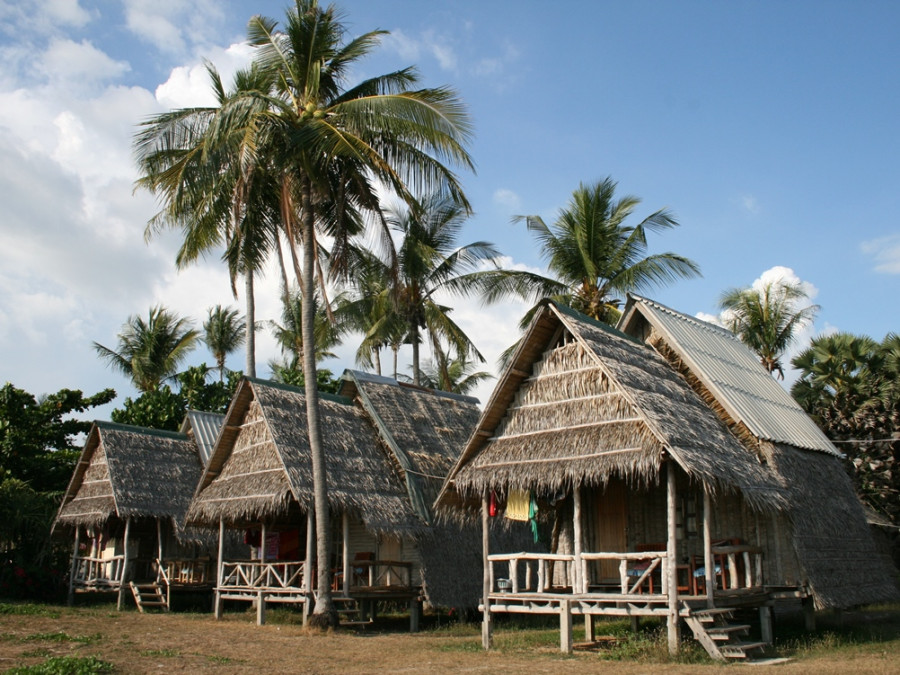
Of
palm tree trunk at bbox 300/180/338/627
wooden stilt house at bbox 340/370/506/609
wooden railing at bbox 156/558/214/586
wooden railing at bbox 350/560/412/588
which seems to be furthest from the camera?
wooden railing at bbox 156/558/214/586

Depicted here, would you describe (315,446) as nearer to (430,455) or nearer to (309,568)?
(309,568)

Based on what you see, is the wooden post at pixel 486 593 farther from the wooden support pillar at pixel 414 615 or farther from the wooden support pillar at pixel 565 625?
the wooden support pillar at pixel 414 615

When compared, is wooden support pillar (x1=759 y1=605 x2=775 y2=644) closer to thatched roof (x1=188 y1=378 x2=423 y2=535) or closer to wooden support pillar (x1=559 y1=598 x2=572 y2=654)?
wooden support pillar (x1=559 y1=598 x2=572 y2=654)

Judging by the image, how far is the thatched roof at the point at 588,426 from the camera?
11.9 metres

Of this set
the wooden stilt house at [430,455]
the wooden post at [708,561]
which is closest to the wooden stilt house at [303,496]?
the wooden stilt house at [430,455]

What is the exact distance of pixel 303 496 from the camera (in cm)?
1611

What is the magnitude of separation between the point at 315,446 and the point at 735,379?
8.16 m

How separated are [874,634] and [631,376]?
5.95 m

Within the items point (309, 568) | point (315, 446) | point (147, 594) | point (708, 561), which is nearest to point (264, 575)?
point (309, 568)

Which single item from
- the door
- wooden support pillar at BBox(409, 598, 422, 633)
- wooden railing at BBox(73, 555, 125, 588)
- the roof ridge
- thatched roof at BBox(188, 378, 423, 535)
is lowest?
wooden support pillar at BBox(409, 598, 422, 633)

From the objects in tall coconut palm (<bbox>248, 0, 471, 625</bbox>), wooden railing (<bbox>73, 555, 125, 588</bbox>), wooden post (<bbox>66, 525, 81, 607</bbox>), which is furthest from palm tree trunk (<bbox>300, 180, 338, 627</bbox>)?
wooden post (<bbox>66, 525, 81, 607</bbox>)

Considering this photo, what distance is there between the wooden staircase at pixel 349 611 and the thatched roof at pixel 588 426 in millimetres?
3369

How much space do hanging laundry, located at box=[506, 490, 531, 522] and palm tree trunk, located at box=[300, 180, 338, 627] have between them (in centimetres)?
362

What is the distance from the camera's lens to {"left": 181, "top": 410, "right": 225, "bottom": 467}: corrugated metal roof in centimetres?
2408
